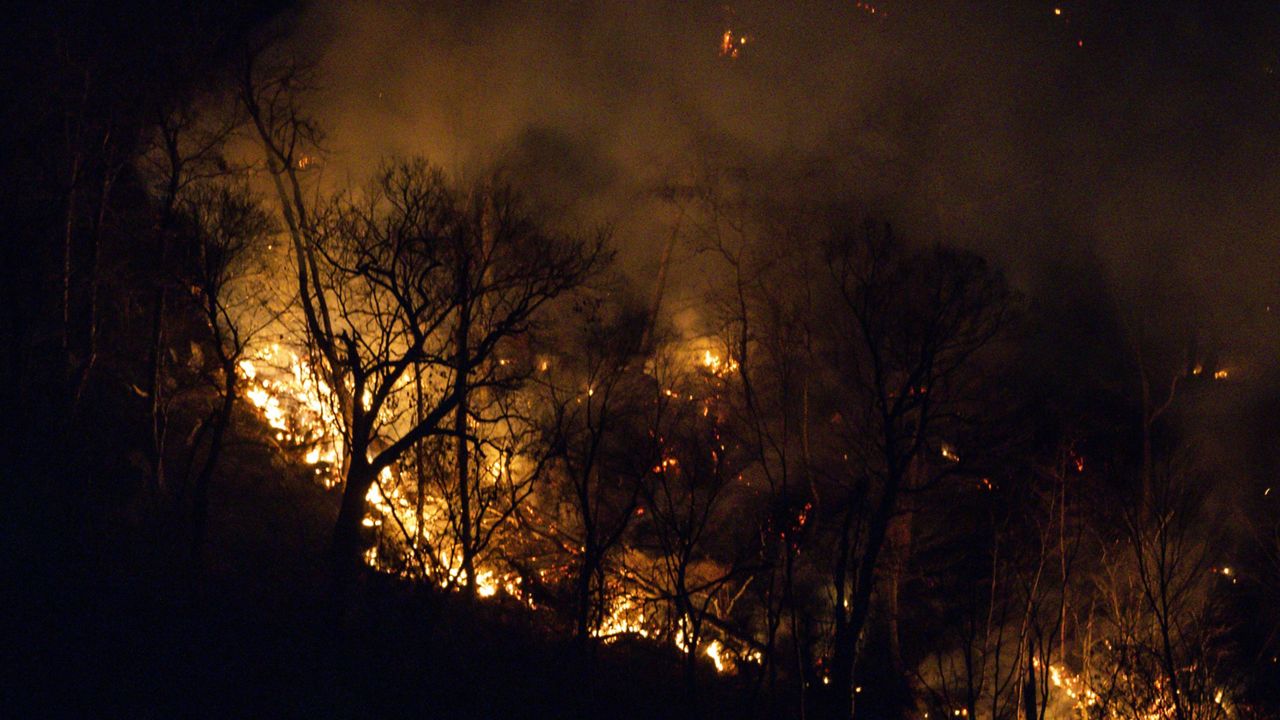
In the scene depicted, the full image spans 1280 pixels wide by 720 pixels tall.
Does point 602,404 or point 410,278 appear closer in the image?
point 410,278

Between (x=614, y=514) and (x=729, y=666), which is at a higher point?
(x=614, y=514)

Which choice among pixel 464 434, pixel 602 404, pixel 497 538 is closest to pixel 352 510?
pixel 464 434

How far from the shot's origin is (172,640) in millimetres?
8297

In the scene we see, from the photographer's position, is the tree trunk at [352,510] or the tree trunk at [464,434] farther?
the tree trunk at [464,434]

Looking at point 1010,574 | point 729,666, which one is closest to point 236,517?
point 729,666

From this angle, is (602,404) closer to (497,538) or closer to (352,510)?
(497,538)

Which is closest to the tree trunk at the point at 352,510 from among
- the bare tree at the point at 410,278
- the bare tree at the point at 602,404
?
the bare tree at the point at 410,278

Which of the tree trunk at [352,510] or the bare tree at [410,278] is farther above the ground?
the bare tree at [410,278]

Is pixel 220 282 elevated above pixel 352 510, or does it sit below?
above

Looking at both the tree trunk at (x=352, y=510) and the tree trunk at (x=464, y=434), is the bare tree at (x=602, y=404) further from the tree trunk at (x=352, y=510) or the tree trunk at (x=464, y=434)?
the tree trunk at (x=352, y=510)

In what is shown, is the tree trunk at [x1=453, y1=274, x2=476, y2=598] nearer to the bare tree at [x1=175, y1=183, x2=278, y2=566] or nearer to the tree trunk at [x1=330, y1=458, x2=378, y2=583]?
the tree trunk at [x1=330, y1=458, x2=378, y2=583]

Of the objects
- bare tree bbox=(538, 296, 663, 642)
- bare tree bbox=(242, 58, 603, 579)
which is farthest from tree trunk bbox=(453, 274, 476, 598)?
bare tree bbox=(538, 296, 663, 642)

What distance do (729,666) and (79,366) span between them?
12461 millimetres

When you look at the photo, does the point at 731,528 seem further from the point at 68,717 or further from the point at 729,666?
the point at 68,717
